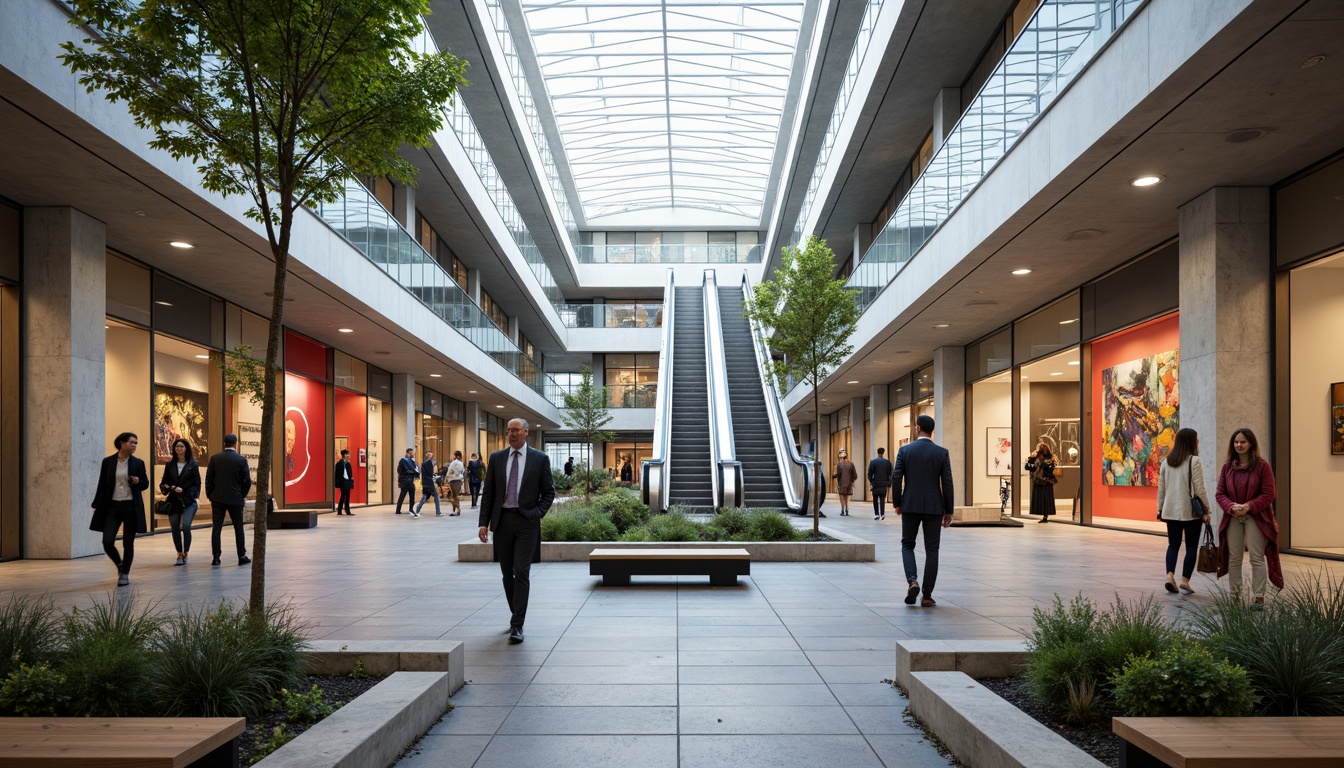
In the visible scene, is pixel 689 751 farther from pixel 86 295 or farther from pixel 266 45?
pixel 86 295

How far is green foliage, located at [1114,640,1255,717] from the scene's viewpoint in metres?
3.61

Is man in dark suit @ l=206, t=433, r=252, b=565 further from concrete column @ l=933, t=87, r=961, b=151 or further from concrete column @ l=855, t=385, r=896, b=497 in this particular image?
concrete column @ l=855, t=385, r=896, b=497

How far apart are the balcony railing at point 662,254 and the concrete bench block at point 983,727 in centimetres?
4888

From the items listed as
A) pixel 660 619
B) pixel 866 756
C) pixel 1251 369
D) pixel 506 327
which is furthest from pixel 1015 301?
pixel 506 327

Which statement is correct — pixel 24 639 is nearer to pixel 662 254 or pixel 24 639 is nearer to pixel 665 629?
pixel 665 629

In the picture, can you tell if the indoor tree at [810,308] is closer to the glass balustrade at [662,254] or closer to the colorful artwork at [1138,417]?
the colorful artwork at [1138,417]

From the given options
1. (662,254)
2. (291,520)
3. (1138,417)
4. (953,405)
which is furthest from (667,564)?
(662,254)

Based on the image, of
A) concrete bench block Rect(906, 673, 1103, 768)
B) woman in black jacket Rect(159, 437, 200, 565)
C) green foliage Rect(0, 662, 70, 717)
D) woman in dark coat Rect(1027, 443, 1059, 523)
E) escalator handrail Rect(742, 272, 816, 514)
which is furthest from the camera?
woman in dark coat Rect(1027, 443, 1059, 523)

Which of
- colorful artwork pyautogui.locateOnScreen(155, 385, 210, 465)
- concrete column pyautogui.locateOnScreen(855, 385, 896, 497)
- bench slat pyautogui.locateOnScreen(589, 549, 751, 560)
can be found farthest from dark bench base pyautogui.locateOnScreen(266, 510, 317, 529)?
concrete column pyautogui.locateOnScreen(855, 385, 896, 497)

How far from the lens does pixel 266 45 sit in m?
5.92

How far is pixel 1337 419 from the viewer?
38.5ft

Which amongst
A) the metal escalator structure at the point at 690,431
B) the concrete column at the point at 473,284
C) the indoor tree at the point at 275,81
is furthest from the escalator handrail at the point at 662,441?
the indoor tree at the point at 275,81

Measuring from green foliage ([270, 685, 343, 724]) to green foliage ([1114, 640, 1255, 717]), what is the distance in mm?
3725

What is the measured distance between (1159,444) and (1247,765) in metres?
14.5
